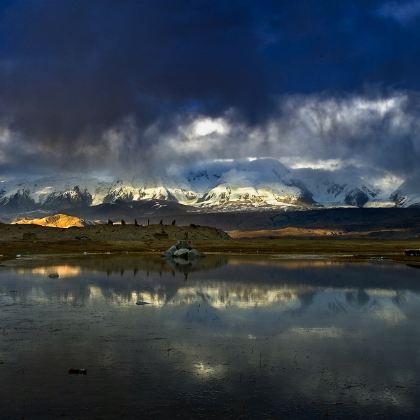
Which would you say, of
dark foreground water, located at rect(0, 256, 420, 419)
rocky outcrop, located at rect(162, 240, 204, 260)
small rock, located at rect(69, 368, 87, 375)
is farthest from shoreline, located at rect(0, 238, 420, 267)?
small rock, located at rect(69, 368, 87, 375)

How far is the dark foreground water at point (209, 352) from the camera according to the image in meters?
20.7

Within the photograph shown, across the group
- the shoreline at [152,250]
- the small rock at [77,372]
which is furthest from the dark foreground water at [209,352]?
the shoreline at [152,250]

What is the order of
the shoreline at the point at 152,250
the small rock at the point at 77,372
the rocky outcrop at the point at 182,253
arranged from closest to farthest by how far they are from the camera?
the small rock at the point at 77,372 → the rocky outcrop at the point at 182,253 → the shoreline at the point at 152,250

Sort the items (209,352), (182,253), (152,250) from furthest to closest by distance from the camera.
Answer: (152,250) → (182,253) → (209,352)

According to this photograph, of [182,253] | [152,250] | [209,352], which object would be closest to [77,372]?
[209,352]

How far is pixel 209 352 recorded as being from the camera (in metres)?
28.0

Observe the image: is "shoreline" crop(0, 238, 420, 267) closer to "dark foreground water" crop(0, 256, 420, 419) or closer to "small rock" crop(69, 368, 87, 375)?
"dark foreground water" crop(0, 256, 420, 419)

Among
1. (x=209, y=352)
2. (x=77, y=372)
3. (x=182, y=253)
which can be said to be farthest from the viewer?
(x=182, y=253)

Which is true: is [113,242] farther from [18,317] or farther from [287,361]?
[287,361]

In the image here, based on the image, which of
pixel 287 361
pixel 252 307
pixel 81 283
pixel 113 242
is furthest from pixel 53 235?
pixel 287 361

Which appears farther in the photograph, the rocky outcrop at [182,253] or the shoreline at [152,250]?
the shoreline at [152,250]

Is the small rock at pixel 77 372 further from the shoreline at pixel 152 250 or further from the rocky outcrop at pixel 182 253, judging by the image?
the shoreline at pixel 152 250

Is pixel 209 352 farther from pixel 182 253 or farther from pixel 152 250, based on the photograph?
pixel 152 250

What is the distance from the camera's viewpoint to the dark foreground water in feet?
68.0
